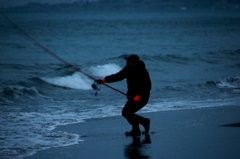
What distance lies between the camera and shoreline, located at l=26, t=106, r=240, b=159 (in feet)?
17.5

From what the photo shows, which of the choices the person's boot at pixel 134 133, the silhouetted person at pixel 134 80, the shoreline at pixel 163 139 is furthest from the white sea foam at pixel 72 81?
the silhouetted person at pixel 134 80

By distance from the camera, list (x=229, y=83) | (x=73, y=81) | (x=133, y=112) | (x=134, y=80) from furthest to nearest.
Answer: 1. (x=73, y=81)
2. (x=229, y=83)
3. (x=133, y=112)
4. (x=134, y=80)

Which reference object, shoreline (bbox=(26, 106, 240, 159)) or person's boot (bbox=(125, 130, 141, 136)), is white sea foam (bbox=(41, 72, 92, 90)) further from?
person's boot (bbox=(125, 130, 141, 136))

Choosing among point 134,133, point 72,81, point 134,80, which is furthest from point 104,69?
point 134,80

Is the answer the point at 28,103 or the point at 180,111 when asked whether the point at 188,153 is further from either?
the point at 28,103

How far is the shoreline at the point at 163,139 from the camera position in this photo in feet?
17.5

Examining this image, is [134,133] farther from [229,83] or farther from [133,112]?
[229,83]

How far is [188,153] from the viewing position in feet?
17.3

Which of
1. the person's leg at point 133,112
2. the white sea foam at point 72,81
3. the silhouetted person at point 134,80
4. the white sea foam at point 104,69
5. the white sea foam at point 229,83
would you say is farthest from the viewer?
the white sea foam at point 104,69

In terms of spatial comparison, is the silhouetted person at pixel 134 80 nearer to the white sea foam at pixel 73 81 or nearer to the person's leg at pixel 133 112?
the person's leg at pixel 133 112

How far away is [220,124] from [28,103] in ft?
19.0

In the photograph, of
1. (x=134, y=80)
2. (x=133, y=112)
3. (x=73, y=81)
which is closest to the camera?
(x=134, y=80)

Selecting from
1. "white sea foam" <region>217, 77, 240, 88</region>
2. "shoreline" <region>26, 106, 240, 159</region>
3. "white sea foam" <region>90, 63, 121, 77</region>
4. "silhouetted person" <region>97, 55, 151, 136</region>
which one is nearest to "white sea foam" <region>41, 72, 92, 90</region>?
"white sea foam" <region>90, 63, 121, 77</region>

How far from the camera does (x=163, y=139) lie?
609 centimetres
